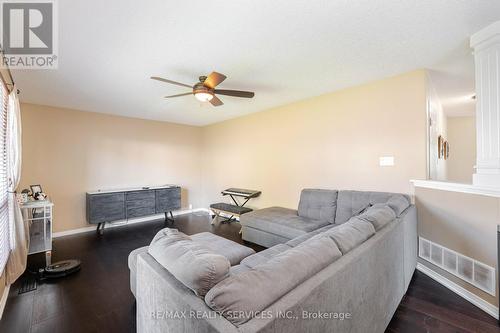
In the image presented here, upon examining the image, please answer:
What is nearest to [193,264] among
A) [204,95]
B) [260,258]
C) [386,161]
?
[260,258]

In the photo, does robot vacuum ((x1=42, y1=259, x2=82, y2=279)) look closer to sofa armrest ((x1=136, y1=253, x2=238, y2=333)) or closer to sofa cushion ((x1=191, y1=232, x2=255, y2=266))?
sofa cushion ((x1=191, y1=232, x2=255, y2=266))

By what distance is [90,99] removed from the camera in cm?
374

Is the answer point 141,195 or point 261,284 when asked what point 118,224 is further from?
point 261,284

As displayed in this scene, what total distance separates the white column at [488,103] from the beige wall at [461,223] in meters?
0.26

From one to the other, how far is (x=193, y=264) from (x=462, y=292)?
9.39 feet

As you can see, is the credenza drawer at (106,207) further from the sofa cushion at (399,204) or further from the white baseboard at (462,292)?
the white baseboard at (462,292)

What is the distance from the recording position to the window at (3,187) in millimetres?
2191

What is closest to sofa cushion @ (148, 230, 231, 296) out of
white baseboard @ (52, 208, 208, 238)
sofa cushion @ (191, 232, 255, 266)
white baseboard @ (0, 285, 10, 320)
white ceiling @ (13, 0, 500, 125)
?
sofa cushion @ (191, 232, 255, 266)

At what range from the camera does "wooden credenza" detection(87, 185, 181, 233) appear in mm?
4207

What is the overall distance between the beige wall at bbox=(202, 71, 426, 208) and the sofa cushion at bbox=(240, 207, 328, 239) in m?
0.70

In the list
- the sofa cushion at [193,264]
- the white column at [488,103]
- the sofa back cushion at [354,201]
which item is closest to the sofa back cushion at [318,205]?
the sofa back cushion at [354,201]

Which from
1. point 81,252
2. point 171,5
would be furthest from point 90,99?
point 171,5

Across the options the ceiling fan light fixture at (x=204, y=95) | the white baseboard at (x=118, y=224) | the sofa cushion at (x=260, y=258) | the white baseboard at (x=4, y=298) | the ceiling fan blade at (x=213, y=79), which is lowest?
the white baseboard at (x=4, y=298)

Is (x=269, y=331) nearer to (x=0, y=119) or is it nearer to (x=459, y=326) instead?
(x=459, y=326)
